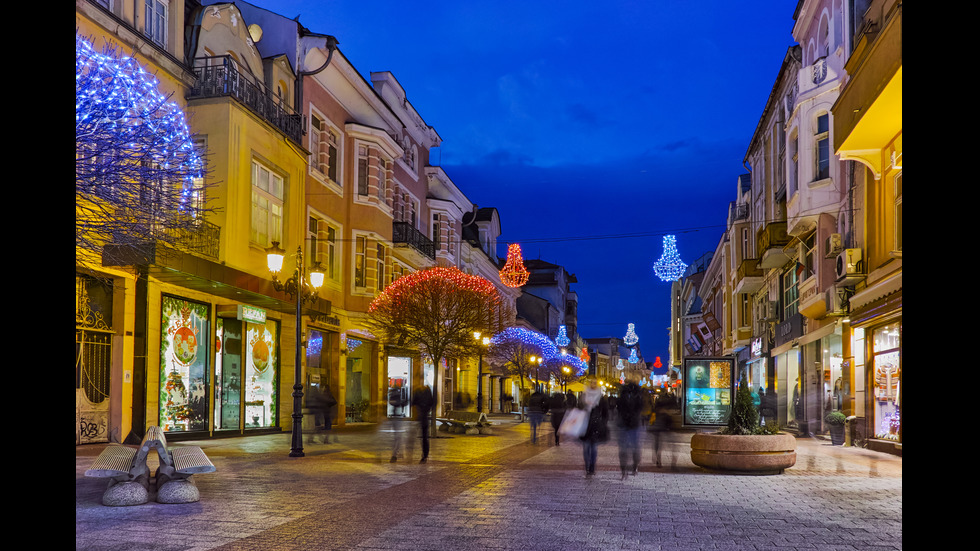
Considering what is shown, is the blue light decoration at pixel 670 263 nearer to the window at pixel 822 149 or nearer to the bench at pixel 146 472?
the window at pixel 822 149

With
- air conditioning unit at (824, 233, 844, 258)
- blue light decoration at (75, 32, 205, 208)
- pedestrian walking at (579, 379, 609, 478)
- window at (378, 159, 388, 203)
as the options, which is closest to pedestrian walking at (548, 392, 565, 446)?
pedestrian walking at (579, 379, 609, 478)

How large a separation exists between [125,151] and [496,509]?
A: 5.25 metres

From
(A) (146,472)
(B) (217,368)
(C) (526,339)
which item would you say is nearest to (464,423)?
(B) (217,368)

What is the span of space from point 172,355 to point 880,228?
53.9ft

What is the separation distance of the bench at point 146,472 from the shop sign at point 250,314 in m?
11.7

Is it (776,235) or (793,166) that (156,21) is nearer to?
(793,166)

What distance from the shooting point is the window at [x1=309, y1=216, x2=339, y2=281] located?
92.2ft

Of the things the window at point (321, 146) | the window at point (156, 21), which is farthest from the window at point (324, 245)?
the window at point (156, 21)

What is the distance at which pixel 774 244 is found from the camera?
3225 centimetres
